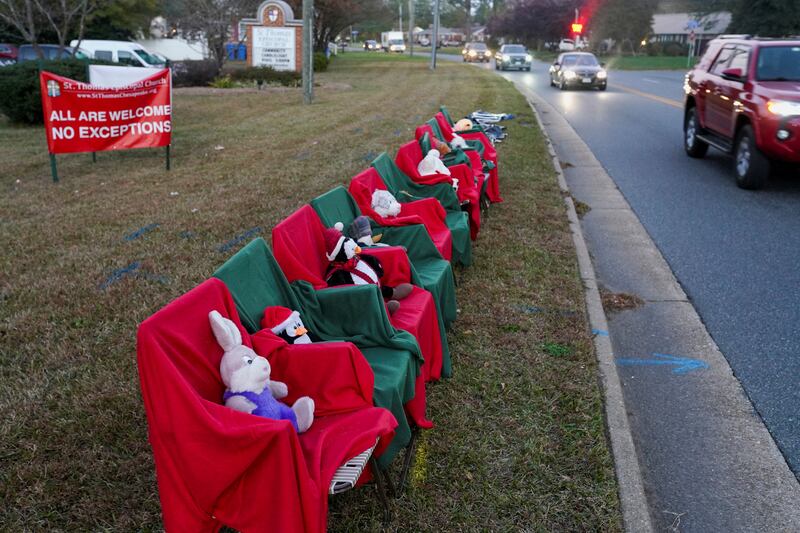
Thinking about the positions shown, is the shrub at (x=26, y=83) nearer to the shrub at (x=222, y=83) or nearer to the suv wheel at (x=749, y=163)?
the shrub at (x=222, y=83)

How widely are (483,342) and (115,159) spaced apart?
29.2 feet

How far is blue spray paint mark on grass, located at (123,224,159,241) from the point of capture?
734 centimetres

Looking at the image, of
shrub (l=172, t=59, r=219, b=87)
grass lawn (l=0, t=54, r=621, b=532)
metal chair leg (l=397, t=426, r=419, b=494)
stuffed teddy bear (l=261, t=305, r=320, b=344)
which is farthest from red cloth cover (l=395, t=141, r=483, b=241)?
shrub (l=172, t=59, r=219, b=87)

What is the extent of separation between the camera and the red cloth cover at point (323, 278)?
425cm

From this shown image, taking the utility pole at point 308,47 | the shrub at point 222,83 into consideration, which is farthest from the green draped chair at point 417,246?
the shrub at point 222,83

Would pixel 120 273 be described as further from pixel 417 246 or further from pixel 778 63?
pixel 778 63

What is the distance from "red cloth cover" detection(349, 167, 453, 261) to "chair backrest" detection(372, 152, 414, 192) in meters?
0.39

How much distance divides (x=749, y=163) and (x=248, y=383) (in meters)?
8.60

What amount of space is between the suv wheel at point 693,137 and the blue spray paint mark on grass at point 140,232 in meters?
8.90

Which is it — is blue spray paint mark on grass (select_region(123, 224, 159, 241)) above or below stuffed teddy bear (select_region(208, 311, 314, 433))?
below

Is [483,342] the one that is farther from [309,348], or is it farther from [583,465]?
[309,348]

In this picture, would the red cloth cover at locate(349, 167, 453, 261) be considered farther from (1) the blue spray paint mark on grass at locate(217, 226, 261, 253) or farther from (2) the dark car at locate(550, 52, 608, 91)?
(2) the dark car at locate(550, 52, 608, 91)

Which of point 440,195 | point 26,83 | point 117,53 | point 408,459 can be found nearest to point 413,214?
point 440,195

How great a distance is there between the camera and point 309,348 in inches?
136
